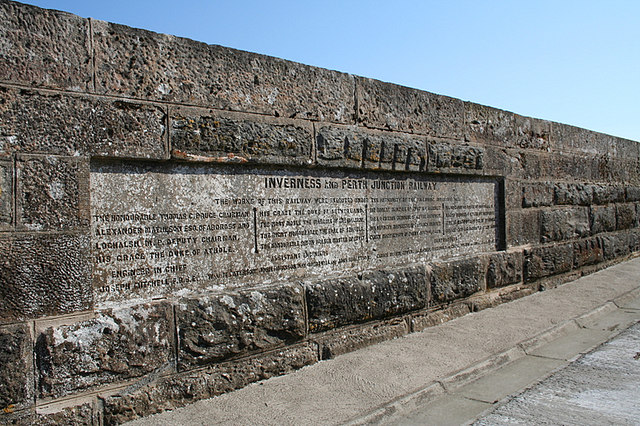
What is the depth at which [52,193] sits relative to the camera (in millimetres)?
2592

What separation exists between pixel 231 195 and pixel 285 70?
1009 mm

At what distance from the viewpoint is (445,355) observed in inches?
150

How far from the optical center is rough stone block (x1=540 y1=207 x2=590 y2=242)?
21.0 ft

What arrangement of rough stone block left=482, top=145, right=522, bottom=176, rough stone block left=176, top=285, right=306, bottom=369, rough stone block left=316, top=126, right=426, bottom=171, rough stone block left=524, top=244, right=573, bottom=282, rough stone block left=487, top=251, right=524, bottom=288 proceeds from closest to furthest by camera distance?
rough stone block left=176, top=285, right=306, bottom=369, rough stone block left=316, top=126, right=426, bottom=171, rough stone block left=487, top=251, right=524, bottom=288, rough stone block left=482, top=145, right=522, bottom=176, rough stone block left=524, top=244, right=573, bottom=282

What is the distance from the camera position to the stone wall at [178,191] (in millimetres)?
2533

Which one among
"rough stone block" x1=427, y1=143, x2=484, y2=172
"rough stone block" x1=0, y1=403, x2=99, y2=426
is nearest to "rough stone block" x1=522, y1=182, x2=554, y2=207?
"rough stone block" x1=427, y1=143, x2=484, y2=172

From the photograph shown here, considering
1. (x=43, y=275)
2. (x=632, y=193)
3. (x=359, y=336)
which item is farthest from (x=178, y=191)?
(x=632, y=193)

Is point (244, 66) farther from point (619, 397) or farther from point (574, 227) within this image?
point (574, 227)

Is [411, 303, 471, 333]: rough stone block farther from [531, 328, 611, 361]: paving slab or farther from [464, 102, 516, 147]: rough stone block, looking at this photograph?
[464, 102, 516, 147]: rough stone block

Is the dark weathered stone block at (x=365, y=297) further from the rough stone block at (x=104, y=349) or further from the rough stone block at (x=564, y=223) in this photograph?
the rough stone block at (x=564, y=223)

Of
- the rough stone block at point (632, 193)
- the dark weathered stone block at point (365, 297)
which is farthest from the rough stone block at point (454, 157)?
the rough stone block at point (632, 193)

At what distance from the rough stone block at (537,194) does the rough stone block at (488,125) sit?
2.18 ft

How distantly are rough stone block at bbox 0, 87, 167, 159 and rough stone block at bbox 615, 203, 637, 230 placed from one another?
7.58 m

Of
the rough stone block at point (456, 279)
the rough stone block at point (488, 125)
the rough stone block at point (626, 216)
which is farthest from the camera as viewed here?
the rough stone block at point (626, 216)
